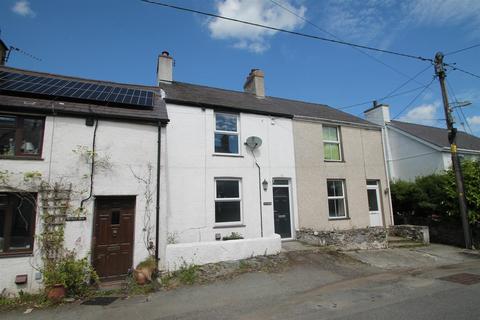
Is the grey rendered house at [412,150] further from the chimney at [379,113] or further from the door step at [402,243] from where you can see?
the door step at [402,243]

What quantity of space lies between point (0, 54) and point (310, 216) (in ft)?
48.0

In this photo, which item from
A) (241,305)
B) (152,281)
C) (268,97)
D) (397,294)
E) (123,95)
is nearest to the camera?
(241,305)

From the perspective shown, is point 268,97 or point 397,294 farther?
point 268,97

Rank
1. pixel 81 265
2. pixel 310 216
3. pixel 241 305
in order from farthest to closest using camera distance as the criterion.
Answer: pixel 310 216 < pixel 81 265 < pixel 241 305

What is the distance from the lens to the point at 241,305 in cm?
575

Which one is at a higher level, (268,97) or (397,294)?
(268,97)

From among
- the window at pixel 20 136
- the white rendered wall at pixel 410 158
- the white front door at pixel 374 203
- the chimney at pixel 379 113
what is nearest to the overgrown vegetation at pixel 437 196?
the white front door at pixel 374 203

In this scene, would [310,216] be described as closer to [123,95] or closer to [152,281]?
[152,281]

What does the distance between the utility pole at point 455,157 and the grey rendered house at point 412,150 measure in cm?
465

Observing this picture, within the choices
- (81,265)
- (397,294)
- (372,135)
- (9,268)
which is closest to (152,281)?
(81,265)

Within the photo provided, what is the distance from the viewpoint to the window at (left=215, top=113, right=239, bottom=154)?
11.1 metres

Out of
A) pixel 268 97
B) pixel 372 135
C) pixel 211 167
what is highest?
pixel 268 97

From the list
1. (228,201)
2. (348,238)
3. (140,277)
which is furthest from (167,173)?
(348,238)

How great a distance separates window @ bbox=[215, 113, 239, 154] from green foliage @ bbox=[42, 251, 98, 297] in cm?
600
